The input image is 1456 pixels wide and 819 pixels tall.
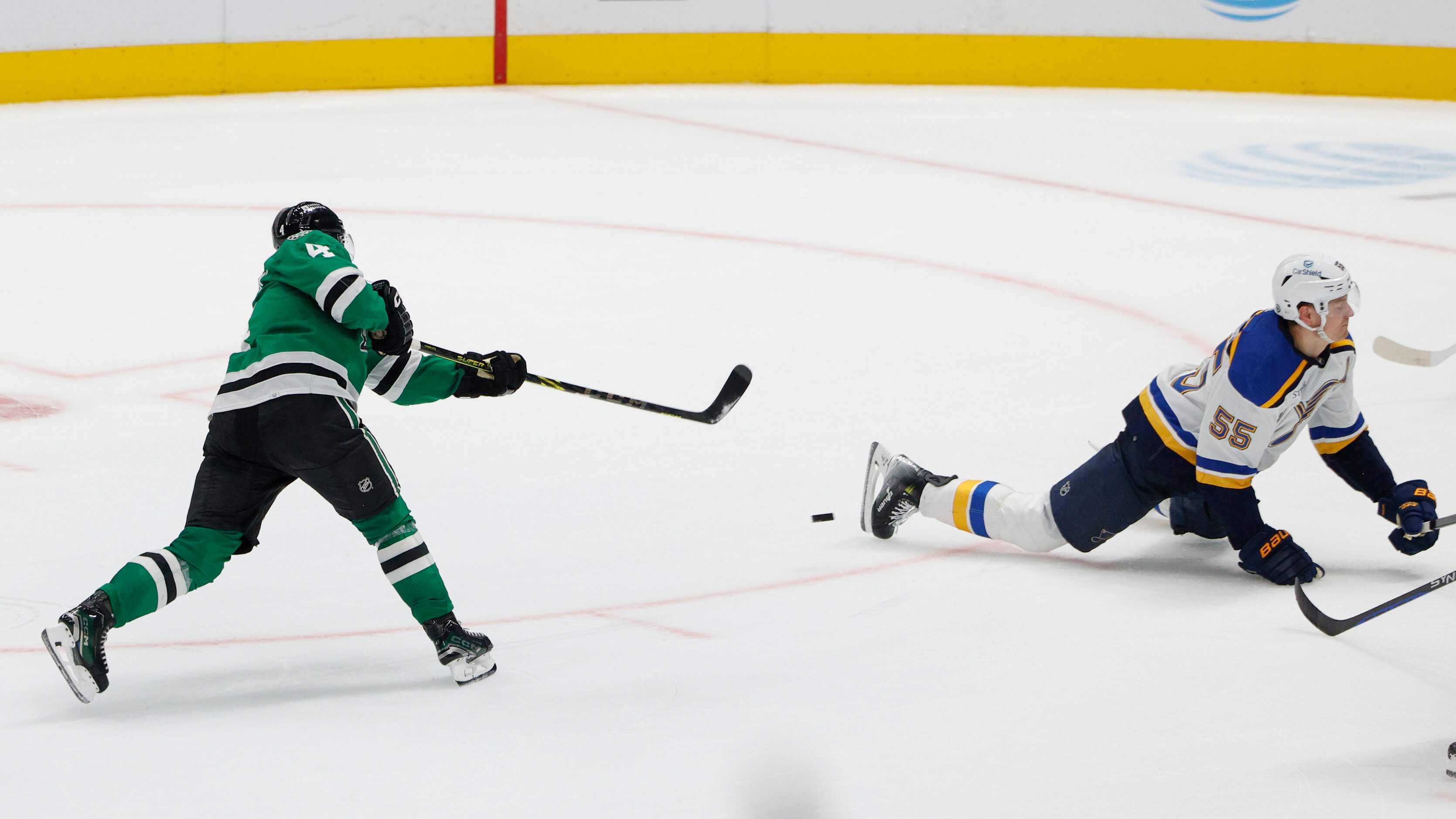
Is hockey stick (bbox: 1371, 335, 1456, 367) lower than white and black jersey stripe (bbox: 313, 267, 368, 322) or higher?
lower

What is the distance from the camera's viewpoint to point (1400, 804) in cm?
237

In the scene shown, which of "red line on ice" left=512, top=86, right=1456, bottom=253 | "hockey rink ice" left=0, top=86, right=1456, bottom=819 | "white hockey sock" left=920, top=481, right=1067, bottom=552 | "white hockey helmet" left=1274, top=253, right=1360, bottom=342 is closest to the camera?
"hockey rink ice" left=0, top=86, right=1456, bottom=819

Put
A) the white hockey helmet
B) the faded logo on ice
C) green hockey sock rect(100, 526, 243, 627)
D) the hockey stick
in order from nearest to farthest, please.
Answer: green hockey sock rect(100, 526, 243, 627) < the white hockey helmet < the hockey stick < the faded logo on ice

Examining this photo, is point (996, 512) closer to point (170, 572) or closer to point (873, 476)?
point (873, 476)

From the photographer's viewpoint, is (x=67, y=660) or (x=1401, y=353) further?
(x=1401, y=353)

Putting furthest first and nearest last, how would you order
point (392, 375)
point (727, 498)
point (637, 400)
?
1. point (727, 498)
2. point (637, 400)
3. point (392, 375)

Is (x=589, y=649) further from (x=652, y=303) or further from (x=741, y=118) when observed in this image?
(x=741, y=118)

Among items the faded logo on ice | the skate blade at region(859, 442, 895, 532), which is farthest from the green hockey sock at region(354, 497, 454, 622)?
the faded logo on ice

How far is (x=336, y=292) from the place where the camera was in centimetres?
271

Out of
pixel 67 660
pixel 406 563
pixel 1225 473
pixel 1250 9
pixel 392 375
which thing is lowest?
pixel 67 660

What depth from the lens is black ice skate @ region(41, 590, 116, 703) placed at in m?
2.57

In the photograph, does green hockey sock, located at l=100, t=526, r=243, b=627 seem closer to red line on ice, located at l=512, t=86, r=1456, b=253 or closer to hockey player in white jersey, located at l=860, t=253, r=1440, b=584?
hockey player in white jersey, located at l=860, t=253, r=1440, b=584

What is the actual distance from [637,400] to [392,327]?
662 millimetres

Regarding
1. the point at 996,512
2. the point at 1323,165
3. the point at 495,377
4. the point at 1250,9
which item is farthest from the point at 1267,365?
the point at 1250,9
